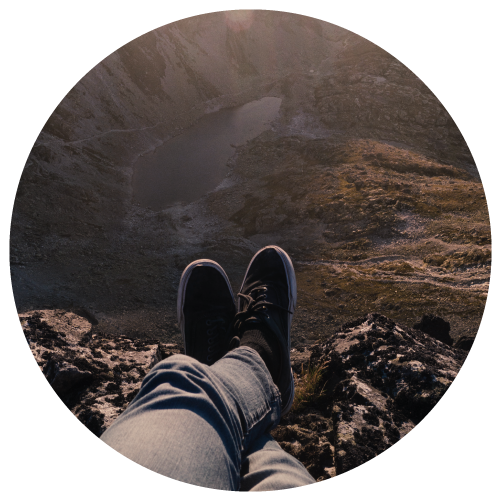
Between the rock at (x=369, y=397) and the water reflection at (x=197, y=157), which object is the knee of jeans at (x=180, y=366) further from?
the water reflection at (x=197, y=157)

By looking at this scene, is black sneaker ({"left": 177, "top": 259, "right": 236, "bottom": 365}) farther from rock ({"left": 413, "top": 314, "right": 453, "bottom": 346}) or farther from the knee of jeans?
rock ({"left": 413, "top": 314, "right": 453, "bottom": 346})

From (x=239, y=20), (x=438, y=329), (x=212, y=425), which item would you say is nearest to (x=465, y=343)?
(x=438, y=329)

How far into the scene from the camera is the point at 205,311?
12.0ft

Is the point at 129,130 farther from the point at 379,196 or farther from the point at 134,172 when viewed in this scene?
the point at 379,196

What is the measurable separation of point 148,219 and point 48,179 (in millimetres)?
3241

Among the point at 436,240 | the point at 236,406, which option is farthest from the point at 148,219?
the point at 236,406

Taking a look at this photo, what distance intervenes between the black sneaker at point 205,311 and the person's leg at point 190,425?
133 centimetres

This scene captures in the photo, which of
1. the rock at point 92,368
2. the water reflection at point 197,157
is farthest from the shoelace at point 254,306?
the water reflection at point 197,157

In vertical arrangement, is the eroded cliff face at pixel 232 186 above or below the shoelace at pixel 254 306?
above

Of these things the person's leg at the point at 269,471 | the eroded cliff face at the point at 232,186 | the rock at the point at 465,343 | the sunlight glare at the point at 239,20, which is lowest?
the rock at the point at 465,343

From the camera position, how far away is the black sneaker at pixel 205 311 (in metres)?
3.21

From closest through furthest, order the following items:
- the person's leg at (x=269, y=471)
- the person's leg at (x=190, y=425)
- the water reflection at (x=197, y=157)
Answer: the person's leg at (x=190, y=425)
the person's leg at (x=269, y=471)
the water reflection at (x=197, y=157)

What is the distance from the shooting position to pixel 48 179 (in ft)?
35.5

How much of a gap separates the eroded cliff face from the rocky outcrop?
3265mm
